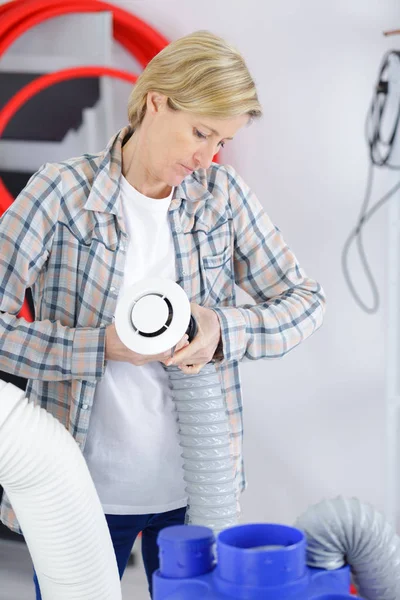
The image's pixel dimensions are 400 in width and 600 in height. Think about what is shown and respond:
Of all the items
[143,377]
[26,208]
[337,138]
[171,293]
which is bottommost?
[143,377]

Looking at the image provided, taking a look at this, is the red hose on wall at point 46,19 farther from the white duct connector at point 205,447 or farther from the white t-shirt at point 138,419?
the white duct connector at point 205,447

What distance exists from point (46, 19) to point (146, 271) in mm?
1655

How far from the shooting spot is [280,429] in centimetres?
300

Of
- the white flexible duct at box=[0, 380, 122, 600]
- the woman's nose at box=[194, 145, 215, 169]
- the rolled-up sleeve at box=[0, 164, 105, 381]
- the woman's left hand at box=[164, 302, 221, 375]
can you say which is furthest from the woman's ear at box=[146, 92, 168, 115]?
the white flexible duct at box=[0, 380, 122, 600]

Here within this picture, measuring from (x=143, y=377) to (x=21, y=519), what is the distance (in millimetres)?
445

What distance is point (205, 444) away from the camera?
1.42m

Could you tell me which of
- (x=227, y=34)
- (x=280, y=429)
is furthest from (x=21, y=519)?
(x=227, y=34)

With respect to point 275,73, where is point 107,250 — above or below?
below

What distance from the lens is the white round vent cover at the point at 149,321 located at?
1.17 m

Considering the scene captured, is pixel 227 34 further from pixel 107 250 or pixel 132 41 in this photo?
pixel 107 250

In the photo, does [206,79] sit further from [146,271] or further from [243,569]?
[243,569]

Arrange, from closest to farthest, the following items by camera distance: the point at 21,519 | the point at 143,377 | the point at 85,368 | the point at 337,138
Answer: the point at 21,519 < the point at 85,368 < the point at 143,377 < the point at 337,138

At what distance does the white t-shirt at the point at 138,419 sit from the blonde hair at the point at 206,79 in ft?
0.72

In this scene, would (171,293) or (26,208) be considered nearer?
(171,293)
